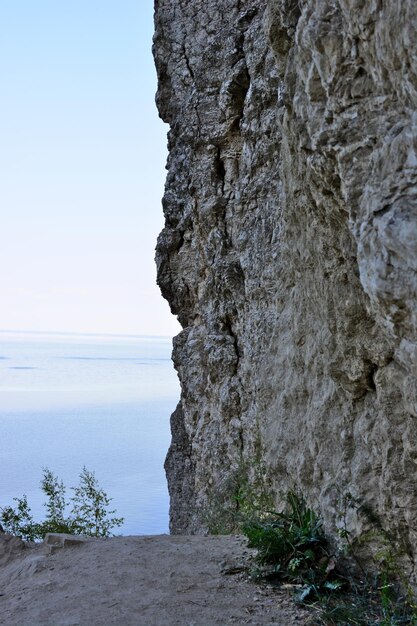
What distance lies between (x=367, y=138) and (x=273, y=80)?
16.3 ft

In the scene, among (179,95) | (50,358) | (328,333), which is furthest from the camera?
(50,358)

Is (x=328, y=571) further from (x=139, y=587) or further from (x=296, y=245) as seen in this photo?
(x=296, y=245)

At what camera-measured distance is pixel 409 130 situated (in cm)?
348

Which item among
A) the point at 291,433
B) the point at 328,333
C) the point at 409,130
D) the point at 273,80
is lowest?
the point at 291,433

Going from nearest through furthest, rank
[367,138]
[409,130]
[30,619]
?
[409,130] < [367,138] < [30,619]

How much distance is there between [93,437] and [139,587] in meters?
15.2

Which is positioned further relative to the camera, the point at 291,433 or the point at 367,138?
the point at 291,433

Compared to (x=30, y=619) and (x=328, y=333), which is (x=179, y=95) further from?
(x=30, y=619)

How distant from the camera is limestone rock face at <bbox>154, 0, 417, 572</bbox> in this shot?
3.69m

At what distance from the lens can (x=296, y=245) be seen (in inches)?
227

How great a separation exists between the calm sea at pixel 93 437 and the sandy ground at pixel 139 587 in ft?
10.5

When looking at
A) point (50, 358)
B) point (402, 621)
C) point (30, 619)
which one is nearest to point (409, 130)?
point (402, 621)

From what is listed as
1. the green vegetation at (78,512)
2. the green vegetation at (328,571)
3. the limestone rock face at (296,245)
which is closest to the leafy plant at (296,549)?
the green vegetation at (328,571)

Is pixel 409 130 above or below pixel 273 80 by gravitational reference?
below
